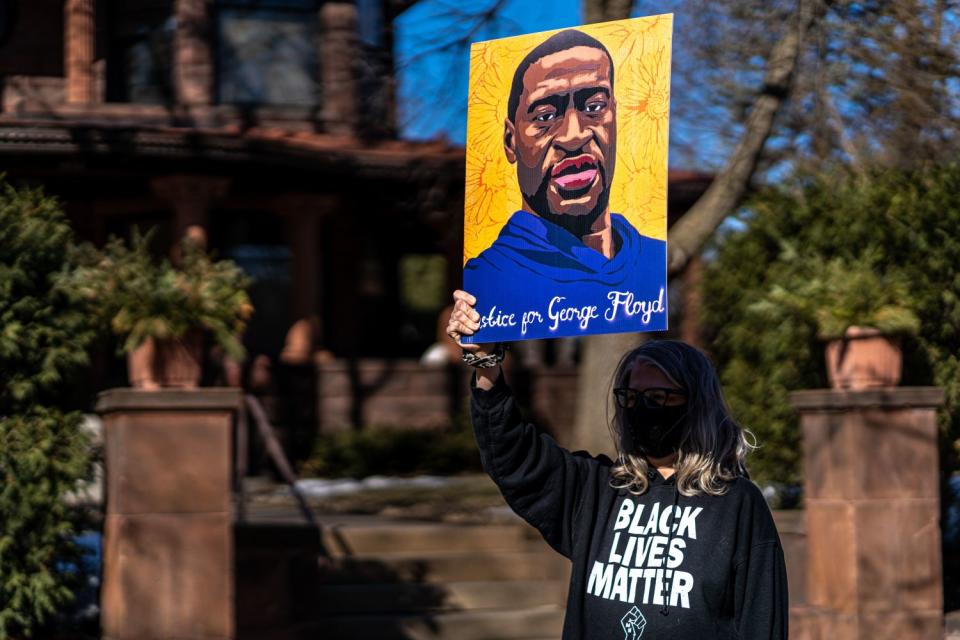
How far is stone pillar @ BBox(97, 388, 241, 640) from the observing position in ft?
23.1

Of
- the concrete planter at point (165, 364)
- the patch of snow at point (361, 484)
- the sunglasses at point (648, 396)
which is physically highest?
the concrete planter at point (165, 364)

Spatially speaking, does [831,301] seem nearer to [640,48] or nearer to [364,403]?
[640,48]

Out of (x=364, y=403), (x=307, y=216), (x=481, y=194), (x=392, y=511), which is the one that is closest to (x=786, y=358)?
(x=392, y=511)

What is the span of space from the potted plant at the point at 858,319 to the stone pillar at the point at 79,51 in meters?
10.6

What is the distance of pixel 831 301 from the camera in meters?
8.24

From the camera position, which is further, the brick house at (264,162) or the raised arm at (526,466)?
the brick house at (264,162)

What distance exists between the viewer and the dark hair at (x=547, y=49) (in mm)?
3785

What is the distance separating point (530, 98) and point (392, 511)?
25.9 ft

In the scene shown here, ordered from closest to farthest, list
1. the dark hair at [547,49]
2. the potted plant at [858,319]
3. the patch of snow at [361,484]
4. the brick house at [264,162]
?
the dark hair at [547,49] → the potted plant at [858,319] → the patch of snow at [361,484] → the brick house at [264,162]

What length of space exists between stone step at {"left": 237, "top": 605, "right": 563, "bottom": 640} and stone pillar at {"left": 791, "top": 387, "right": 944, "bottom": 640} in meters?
1.93

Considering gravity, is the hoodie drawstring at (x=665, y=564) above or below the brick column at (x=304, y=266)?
below

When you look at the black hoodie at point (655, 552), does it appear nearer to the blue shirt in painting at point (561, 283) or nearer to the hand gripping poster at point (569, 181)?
the blue shirt in painting at point (561, 283)

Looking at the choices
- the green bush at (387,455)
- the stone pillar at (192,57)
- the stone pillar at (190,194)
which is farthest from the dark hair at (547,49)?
the stone pillar at (192,57)

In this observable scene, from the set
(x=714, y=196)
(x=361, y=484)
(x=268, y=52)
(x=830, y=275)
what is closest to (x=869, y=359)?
(x=830, y=275)
